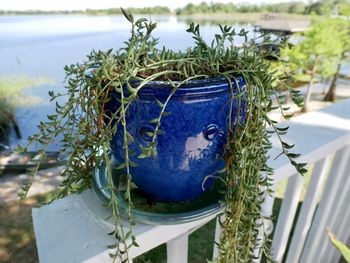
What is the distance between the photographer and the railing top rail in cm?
57

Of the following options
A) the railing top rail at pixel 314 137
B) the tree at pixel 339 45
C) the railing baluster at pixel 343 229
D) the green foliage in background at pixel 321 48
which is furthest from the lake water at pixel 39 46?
the railing top rail at pixel 314 137

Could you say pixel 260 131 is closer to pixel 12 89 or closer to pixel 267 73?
pixel 267 73

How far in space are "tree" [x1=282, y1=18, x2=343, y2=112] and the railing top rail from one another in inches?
269

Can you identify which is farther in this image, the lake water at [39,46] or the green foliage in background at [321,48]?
the lake water at [39,46]

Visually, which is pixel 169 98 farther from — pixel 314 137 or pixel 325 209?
pixel 325 209

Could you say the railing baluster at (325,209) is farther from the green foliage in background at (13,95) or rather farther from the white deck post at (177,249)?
the green foliage in background at (13,95)

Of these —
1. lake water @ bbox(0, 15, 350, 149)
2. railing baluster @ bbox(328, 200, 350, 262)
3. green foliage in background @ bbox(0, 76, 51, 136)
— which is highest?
railing baluster @ bbox(328, 200, 350, 262)

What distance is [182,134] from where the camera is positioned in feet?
1.12

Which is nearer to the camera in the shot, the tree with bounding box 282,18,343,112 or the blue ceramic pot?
the blue ceramic pot

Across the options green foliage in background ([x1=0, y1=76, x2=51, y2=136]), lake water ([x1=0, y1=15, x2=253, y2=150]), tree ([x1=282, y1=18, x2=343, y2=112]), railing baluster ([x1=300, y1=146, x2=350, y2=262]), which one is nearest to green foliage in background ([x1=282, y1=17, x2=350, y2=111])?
tree ([x1=282, y1=18, x2=343, y2=112])

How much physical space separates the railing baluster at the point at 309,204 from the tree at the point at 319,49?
6.86 m

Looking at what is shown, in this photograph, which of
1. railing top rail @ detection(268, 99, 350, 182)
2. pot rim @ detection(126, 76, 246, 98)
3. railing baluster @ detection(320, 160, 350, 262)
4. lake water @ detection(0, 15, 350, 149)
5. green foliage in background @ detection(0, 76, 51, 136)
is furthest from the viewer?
lake water @ detection(0, 15, 350, 149)

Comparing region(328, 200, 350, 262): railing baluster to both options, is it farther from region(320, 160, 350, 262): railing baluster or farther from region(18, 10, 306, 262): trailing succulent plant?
region(18, 10, 306, 262): trailing succulent plant

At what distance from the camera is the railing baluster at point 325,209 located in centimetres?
79
